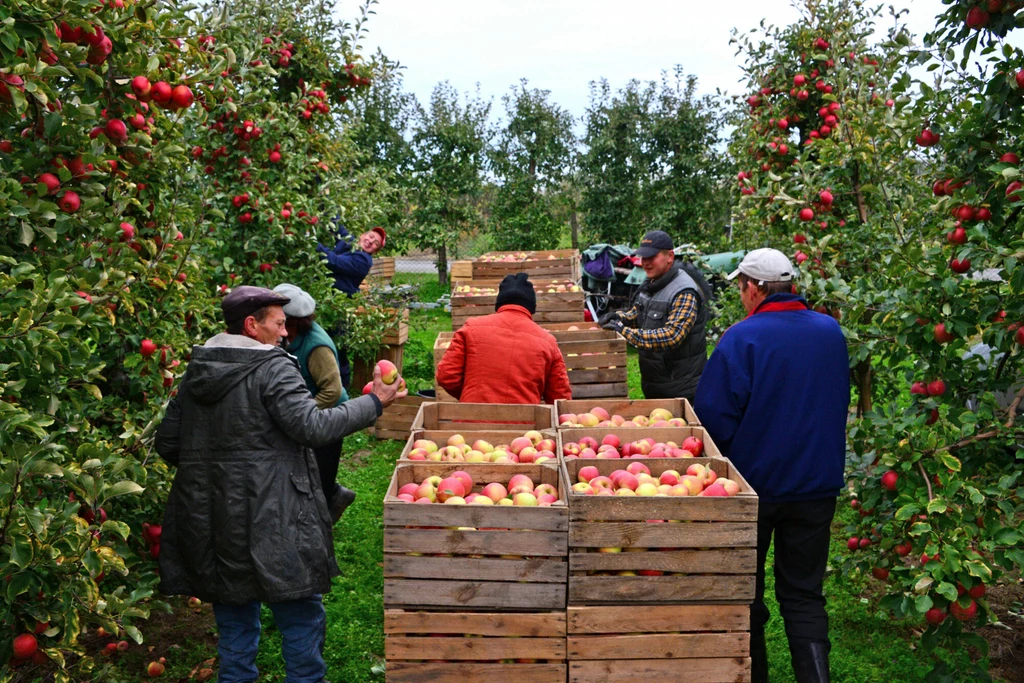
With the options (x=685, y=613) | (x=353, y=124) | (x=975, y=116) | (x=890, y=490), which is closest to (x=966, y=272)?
(x=975, y=116)

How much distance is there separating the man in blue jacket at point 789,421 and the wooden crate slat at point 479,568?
3.78 feet

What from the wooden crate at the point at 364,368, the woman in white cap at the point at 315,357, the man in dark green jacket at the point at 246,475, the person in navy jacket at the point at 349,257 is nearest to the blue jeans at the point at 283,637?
the man in dark green jacket at the point at 246,475

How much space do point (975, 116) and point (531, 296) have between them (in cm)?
234

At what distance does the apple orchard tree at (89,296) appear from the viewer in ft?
8.82

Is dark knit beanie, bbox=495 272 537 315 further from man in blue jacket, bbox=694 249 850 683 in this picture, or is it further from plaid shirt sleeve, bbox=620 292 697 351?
man in blue jacket, bbox=694 249 850 683

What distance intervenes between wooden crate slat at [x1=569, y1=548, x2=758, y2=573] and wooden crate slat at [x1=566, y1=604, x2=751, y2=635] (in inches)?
5.2

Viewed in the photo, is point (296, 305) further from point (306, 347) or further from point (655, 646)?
point (655, 646)

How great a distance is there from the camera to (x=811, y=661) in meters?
3.67

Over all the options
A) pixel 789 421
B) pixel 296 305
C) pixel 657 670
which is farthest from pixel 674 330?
pixel 657 670

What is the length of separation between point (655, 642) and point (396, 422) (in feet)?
19.2

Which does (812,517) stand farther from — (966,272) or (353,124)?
(353,124)

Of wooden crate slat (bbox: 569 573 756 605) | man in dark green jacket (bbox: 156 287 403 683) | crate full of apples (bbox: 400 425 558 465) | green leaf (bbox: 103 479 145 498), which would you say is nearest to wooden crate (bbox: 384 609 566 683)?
wooden crate slat (bbox: 569 573 756 605)

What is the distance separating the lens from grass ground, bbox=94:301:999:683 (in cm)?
435

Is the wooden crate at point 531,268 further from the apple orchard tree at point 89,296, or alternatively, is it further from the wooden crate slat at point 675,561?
the wooden crate slat at point 675,561
